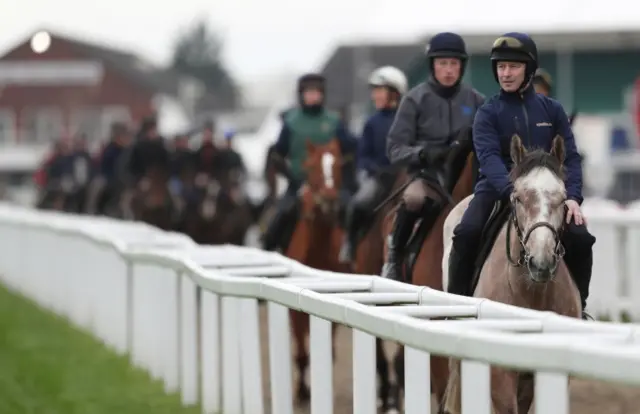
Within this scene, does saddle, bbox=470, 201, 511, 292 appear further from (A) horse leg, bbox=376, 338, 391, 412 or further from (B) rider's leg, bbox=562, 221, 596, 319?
(A) horse leg, bbox=376, 338, 391, 412

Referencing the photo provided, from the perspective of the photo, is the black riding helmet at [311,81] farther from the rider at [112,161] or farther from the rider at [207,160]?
the rider at [112,161]

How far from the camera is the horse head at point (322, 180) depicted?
14523 mm

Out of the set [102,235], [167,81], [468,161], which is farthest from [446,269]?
[167,81]

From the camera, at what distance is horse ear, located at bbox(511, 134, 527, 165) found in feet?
29.0

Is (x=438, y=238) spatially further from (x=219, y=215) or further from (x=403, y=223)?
(x=219, y=215)

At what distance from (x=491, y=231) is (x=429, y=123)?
227 centimetres

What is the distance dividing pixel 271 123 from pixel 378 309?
43456mm

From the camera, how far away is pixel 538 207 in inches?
334

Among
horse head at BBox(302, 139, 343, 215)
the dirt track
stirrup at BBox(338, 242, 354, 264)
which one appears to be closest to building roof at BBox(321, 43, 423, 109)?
horse head at BBox(302, 139, 343, 215)

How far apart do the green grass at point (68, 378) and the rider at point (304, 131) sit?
203 cm

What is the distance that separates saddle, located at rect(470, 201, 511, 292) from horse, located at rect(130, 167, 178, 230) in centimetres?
1394

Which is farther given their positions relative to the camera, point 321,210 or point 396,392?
point 321,210

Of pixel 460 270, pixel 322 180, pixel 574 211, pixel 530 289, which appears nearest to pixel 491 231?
pixel 460 270

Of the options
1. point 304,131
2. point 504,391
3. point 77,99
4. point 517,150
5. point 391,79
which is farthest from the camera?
point 77,99
